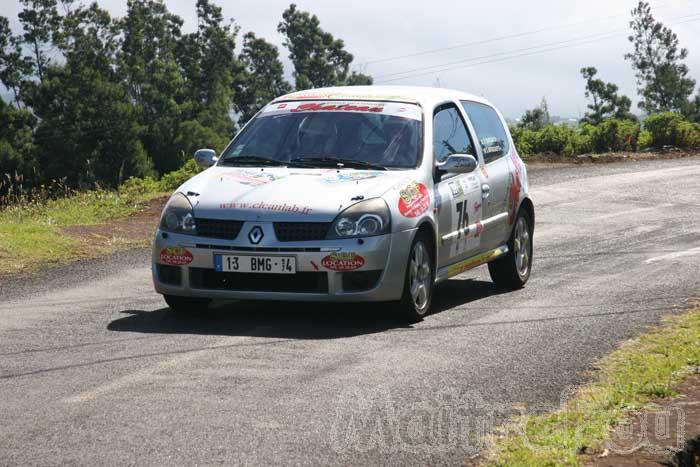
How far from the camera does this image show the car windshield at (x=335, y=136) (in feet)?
34.6

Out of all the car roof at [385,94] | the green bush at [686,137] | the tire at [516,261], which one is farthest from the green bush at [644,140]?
the car roof at [385,94]

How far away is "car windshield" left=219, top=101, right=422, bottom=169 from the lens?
10547mm

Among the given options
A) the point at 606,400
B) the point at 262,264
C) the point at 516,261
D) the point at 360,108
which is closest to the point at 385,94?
the point at 360,108

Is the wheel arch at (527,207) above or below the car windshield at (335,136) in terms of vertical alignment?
below

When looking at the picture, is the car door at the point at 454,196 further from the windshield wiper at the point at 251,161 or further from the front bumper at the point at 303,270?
the windshield wiper at the point at 251,161

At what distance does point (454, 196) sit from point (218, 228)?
2082 millimetres

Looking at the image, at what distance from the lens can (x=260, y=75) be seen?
153500 millimetres

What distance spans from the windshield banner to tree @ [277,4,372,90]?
481 feet

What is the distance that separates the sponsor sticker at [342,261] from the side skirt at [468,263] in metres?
1.09

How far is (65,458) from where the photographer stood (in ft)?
19.4

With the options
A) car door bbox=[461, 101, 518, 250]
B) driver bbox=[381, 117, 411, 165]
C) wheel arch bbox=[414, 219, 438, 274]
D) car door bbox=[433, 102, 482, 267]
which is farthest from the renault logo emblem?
car door bbox=[461, 101, 518, 250]

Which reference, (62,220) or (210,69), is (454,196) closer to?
(62,220)

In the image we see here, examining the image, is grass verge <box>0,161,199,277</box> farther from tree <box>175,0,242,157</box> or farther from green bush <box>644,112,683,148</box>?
tree <box>175,0,242,157</box>

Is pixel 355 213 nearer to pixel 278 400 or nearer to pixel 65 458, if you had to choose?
pixel 278 400
